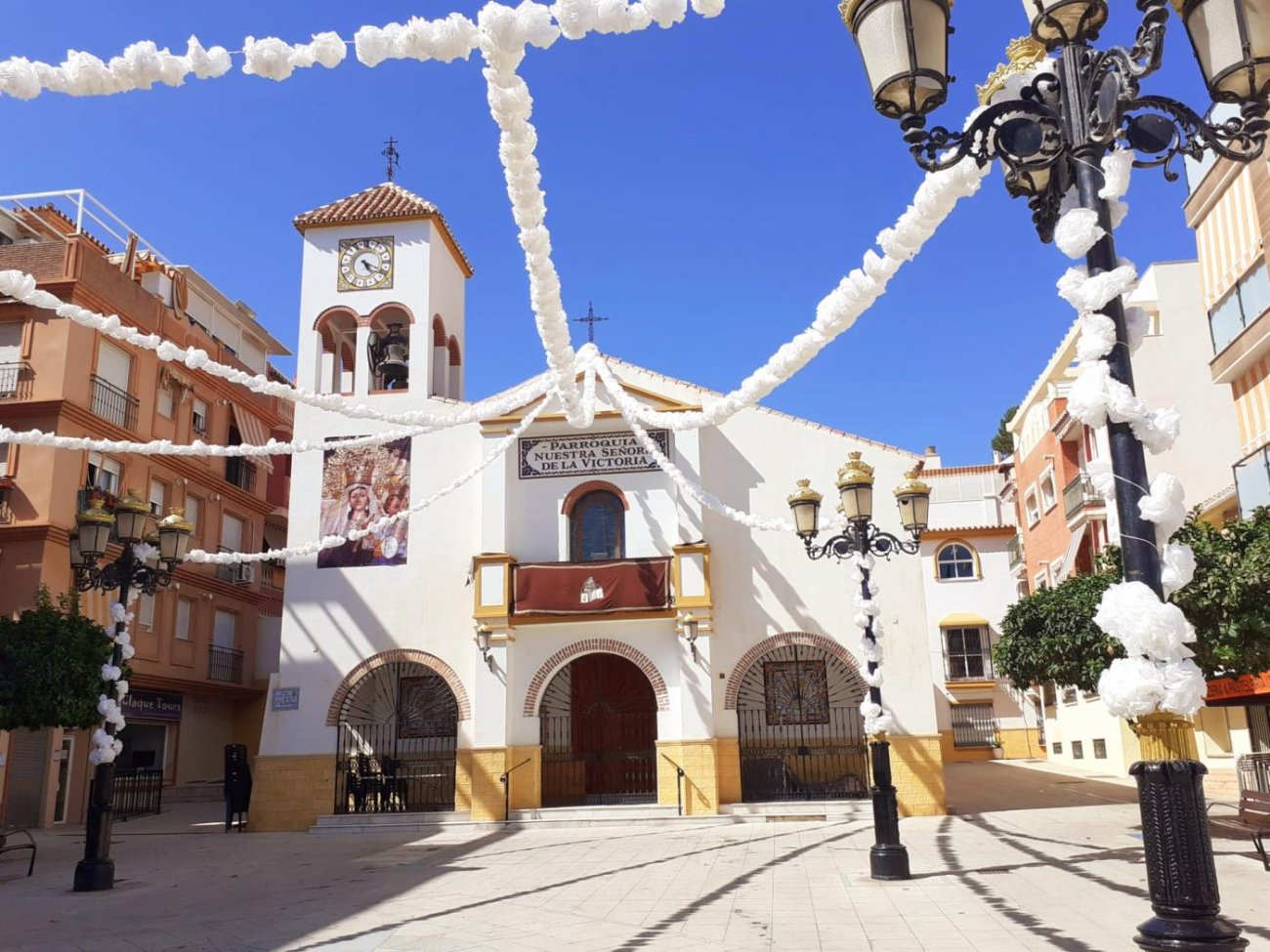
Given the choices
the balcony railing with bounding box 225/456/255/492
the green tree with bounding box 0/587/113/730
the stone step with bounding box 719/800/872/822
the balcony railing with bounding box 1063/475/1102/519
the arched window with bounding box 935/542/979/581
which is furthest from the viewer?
the arched window with bounding box 935/542/979/581

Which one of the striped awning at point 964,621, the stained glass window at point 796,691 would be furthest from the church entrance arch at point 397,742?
the striped awning at point 964,621

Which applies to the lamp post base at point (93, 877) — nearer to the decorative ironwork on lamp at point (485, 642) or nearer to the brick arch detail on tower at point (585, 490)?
the decorative ironwork on lamp at point (485, 642)

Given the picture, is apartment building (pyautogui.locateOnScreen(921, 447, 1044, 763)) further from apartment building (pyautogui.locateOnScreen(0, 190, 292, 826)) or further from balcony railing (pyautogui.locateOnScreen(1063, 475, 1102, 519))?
apartment building (pyautogui.locateOnScreen(0, 190, 292, 826))

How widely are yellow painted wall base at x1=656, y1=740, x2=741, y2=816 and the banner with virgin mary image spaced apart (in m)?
6.12

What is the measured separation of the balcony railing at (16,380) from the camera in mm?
20906

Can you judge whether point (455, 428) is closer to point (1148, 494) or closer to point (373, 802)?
point (373, 802)

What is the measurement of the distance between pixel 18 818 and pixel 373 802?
7.03 m

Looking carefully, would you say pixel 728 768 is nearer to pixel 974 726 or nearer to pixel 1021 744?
pixel 974 726

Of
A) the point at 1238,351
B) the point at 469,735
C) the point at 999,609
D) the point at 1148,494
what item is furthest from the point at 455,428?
the point at 999,609

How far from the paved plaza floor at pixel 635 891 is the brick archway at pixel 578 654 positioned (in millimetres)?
2562

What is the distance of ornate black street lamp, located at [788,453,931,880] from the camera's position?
33.2 ft

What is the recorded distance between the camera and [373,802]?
62.1ft

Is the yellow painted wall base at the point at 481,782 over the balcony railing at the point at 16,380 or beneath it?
beneath

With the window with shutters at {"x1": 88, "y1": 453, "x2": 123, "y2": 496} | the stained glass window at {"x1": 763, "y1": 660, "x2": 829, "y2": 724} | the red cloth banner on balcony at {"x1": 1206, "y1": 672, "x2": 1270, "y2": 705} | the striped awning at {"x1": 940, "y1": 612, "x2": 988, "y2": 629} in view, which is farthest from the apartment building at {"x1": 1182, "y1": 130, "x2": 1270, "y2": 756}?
the window with shutters at {"x1": 88, "y1": 453, "x2": 123, "y2": 496}
